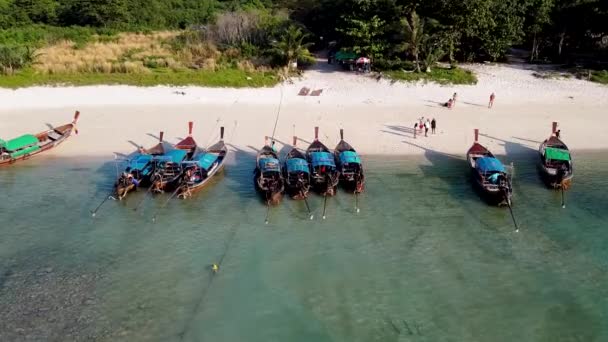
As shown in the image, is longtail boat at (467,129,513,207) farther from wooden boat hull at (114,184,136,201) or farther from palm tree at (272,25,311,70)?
palm tree at (272,25,311,70)

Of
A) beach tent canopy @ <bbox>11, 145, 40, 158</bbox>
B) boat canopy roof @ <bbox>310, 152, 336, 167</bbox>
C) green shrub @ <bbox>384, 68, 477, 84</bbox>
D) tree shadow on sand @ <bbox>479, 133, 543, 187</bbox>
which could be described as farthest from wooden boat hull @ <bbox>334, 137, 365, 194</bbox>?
beach tent canopy @ <bbox>11, 145, 40, 158</bbox>

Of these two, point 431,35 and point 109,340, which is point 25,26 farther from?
point 109,340

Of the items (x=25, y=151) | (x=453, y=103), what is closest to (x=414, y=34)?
(x=453, y=103)

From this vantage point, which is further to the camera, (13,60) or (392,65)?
(392,65)

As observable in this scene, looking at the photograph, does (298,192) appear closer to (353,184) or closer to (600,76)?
(353,184)

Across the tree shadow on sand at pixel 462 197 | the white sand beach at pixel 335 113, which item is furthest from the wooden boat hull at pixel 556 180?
the white sand beach at pixel 335 113

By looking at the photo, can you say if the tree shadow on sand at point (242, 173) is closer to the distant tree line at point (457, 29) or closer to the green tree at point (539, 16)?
the distant tree line at point (457, 29)
